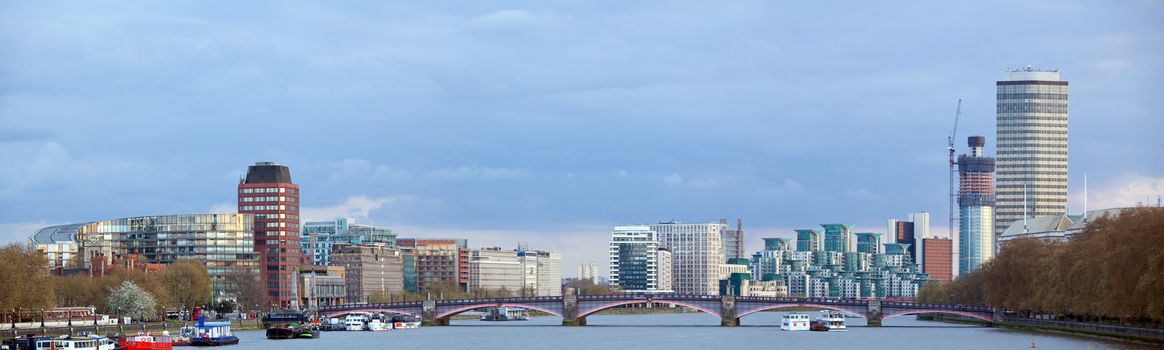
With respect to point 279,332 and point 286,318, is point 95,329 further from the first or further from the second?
point 286,318

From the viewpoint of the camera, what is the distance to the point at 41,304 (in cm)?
16750

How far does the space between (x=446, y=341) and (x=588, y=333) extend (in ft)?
93.8

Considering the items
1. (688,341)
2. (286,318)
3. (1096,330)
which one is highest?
(1096,330)

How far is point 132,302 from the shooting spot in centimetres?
19250

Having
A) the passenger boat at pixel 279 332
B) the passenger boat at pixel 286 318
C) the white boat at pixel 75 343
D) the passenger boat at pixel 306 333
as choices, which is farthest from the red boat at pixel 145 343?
the passenger boat at pixel 286 318

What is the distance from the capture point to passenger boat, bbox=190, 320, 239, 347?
158875 mm

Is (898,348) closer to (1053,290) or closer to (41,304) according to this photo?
(1053,290)

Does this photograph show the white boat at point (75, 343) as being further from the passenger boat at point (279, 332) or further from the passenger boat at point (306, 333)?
the passenger boat at point (306, 333)

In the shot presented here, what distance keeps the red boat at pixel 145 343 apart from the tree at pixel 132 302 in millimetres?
48224

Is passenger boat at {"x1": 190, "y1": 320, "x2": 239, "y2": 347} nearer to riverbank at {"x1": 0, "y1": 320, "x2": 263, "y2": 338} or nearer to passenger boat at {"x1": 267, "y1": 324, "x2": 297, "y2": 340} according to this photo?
riverbank at {"x1": 0, "y1": 320, "x2": 263, "y2": 338}

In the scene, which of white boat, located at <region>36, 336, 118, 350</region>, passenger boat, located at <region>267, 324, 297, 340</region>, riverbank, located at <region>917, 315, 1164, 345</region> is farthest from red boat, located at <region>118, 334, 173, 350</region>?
riverbank, located at <region>917, 315, 1164, 345</region>

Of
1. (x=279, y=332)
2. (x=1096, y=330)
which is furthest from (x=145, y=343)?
(x=1096, y=330)

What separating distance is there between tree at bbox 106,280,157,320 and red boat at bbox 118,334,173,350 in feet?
158

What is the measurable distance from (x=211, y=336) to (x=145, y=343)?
18.6 m
